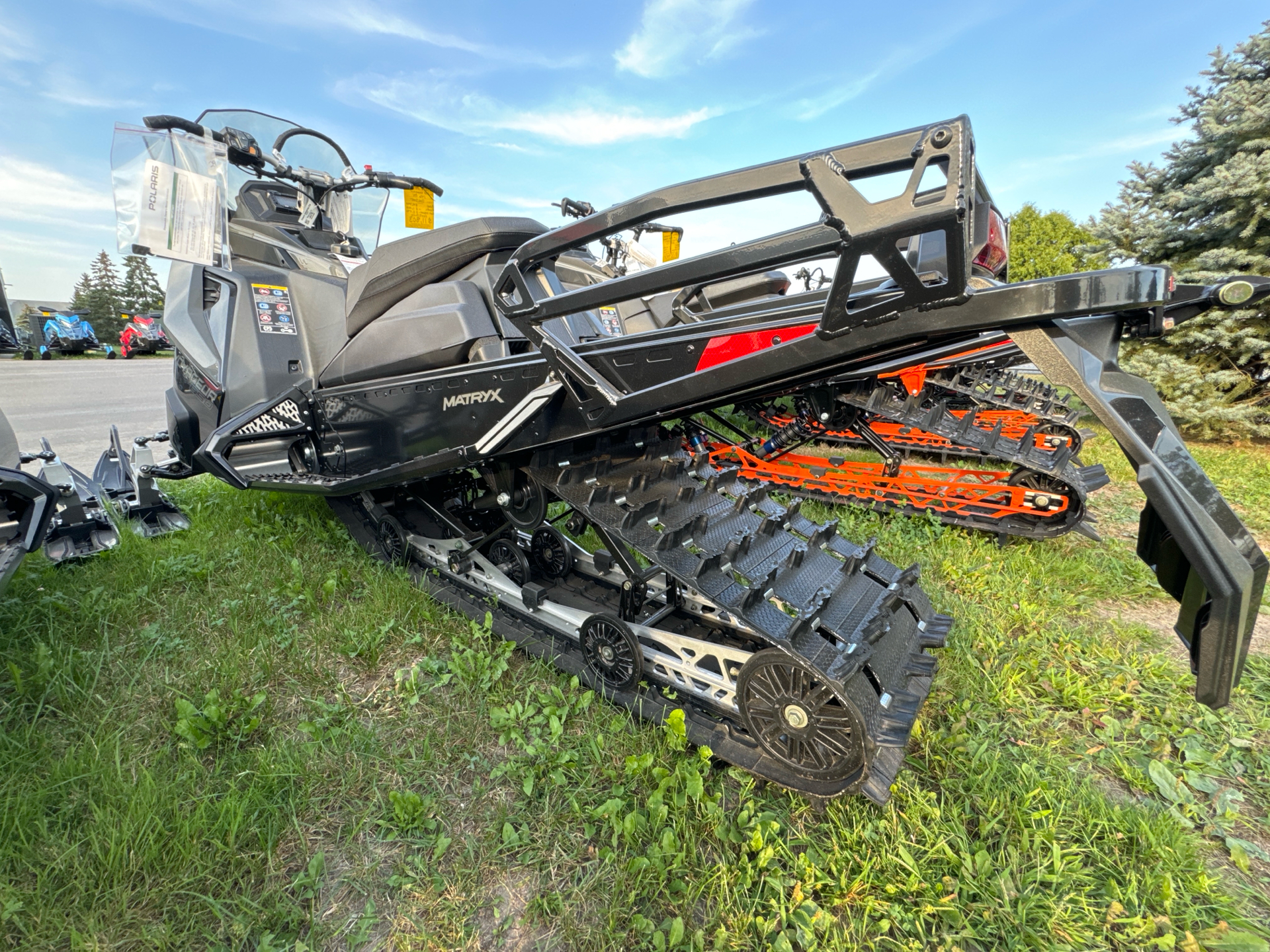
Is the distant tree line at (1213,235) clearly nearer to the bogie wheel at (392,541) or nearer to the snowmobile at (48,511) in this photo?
the bogie wheel at (392,541)

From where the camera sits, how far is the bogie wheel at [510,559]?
2.74 metres

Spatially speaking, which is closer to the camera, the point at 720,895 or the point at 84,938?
the point at 84,938

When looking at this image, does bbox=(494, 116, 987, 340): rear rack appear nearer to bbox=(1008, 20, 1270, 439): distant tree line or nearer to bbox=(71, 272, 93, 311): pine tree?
bbox=(1008, 20, 1270, 439): distant tree line

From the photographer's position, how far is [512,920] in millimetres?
1599

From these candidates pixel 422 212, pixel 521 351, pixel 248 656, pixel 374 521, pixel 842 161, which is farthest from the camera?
pixel 422 212

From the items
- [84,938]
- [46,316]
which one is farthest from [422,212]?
[46,316]

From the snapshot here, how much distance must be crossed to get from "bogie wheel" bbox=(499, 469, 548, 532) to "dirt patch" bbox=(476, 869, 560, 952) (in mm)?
1204

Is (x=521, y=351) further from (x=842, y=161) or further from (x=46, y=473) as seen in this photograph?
(x=46, y=473)

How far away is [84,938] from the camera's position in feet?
4.81

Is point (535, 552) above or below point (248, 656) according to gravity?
above

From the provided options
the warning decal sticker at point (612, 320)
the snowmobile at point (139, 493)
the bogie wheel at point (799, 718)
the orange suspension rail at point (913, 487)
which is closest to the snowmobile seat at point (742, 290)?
the warning decal sticker at point (612, 320)

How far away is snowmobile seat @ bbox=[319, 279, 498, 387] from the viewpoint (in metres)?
2.56

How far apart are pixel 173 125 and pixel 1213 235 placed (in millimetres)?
10787

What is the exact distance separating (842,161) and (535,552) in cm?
209
